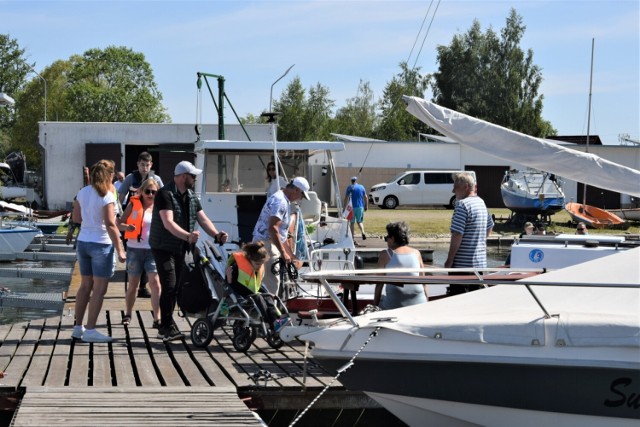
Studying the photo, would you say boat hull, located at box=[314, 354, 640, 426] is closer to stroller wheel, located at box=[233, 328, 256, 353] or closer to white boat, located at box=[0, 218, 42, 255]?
stroller wheel, located at box=[233, 328, 256, 353]

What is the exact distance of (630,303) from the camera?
6.51 metres

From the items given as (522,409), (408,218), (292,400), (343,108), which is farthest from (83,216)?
(343,108)

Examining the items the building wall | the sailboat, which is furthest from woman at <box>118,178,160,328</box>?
the building wall

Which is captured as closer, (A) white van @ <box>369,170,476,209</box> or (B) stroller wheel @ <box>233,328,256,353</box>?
(B) stroller wheel @ <box>233,328,256,353</box>

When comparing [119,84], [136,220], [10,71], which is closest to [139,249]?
[136,220]

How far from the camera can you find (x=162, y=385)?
25.4ft

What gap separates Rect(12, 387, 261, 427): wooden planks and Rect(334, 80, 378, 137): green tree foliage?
2832 inches

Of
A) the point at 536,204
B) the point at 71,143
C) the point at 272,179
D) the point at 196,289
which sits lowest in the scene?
the point at 536,204

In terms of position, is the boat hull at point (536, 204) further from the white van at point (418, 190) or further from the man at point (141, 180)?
the man at point (141, 180)

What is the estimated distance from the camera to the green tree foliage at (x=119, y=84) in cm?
7100

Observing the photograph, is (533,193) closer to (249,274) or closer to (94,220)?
(249,274)

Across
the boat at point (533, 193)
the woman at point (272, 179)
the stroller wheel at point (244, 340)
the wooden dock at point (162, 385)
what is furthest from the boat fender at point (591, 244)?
the boat at point (533, 193)

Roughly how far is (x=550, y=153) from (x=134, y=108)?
66347 millimetres

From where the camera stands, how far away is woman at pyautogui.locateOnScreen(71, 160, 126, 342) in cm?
914
